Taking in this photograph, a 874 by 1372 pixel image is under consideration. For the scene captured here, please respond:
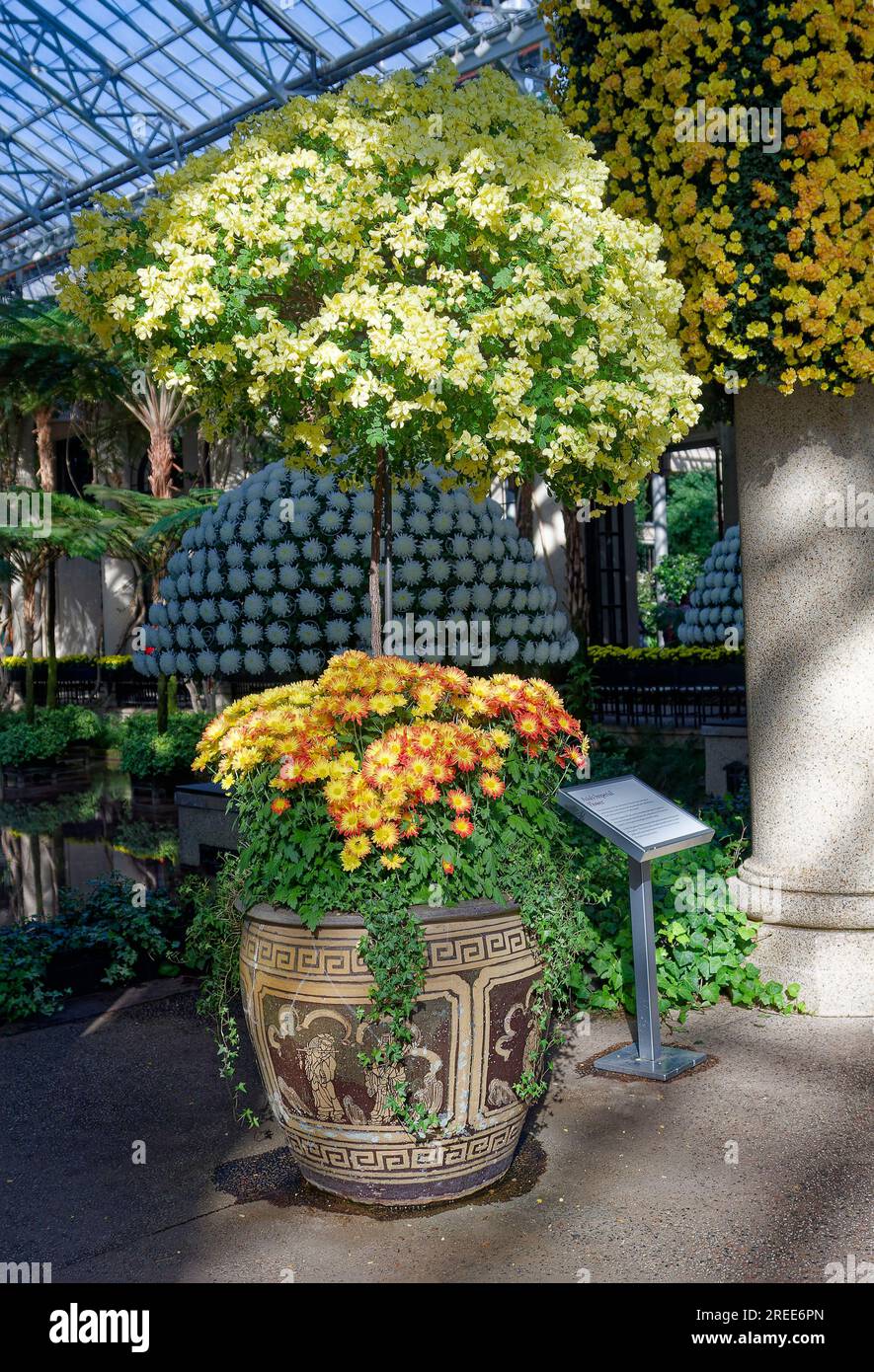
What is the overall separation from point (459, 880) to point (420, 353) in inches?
70.6

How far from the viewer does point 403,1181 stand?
3584 mm

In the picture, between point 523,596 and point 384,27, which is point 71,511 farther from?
point 523,596

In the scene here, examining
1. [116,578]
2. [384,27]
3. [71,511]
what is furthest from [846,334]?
[116,578]

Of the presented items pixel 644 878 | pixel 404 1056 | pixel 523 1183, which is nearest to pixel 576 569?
pixel 644 878

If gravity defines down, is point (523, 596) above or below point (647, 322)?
below

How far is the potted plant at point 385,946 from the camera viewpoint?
3.50 meters

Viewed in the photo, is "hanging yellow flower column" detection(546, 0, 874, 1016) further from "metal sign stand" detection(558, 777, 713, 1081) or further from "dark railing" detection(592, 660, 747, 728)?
"dark railing" detection(592, 660, 747, 728)

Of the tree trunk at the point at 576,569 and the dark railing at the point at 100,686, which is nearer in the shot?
the tree trunk at the point at 576,569

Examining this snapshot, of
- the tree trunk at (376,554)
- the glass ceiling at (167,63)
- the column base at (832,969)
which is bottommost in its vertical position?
the column base at (832,969)

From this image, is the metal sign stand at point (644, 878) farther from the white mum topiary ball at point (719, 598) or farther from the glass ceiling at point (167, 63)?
the glass ceiling at point (167, 63)

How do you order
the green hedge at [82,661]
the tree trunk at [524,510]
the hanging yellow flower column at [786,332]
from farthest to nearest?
the green hedge at [82,661] < the tree trunk at [524,510] < the hanging yellow flower column at [786,332]

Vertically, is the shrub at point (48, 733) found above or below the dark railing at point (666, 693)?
below

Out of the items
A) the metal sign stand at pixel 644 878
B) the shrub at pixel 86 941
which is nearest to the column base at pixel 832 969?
the metal sign stand at pixel 644 878
